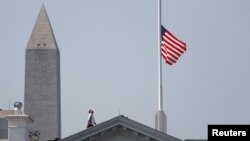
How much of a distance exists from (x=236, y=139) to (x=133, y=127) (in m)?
11.5

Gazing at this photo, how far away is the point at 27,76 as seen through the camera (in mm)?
174000

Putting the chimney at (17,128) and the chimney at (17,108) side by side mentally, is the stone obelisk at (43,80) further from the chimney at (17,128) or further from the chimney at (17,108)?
the chimney at (17,128)

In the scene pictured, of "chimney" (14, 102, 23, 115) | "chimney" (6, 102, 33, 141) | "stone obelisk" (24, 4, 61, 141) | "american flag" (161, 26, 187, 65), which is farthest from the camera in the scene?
"stone obelisk" (24, 4, 61, 141)

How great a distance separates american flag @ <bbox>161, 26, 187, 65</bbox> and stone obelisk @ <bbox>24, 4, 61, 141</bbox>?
4232 inches

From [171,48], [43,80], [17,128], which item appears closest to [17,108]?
[17,128]

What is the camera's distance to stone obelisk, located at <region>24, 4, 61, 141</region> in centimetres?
17138

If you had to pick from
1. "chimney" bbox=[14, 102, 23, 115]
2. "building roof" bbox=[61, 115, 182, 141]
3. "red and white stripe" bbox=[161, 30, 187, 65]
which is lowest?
"building roof" bbox=[61, 115, 182, 141]

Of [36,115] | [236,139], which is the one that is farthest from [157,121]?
[36,115]

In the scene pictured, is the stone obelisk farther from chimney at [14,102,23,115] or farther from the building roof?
the building roof

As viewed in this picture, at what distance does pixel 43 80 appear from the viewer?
173500mm

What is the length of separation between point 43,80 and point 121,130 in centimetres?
12019

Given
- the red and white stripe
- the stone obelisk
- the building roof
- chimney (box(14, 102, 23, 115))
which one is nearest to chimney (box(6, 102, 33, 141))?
chimney (box(14, 102, 23, 115))

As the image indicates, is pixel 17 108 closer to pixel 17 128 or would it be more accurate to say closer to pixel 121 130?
pixel 17 128

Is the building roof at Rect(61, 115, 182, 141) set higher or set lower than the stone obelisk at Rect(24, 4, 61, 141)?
lower
